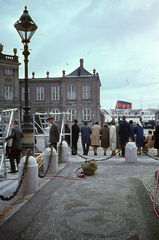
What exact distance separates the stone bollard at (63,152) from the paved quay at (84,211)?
113 inches

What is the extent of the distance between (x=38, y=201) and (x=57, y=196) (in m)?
0.49

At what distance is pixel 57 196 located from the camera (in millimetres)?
5215

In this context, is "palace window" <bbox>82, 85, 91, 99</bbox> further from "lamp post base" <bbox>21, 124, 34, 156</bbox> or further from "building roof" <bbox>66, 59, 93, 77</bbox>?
"lamp post base" <bbox>21, 124, 34, 156</bbox>

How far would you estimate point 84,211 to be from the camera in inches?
170

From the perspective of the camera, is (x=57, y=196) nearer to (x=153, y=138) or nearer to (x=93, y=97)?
(x=153, y=138)

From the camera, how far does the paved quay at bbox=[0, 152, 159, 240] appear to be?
3494 mm

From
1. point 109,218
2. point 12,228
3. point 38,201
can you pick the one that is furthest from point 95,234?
point 38,201

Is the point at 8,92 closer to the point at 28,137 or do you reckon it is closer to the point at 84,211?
the point at 28,137

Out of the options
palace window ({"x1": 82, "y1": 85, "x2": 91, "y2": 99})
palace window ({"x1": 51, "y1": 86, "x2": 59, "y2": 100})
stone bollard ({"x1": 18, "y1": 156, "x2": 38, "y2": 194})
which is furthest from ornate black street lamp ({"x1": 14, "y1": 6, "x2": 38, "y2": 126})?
palace window ({"x1": 51, "y1": 86, "x2": 59, "y2": 100})

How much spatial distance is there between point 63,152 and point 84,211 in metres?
5.45

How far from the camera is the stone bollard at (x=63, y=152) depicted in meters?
9.59

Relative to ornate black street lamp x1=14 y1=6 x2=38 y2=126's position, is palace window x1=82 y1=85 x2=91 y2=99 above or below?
Result: above

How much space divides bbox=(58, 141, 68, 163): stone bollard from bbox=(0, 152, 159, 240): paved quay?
9.45ft

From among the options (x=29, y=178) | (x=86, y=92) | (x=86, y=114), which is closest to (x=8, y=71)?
(x=86, y=92)
